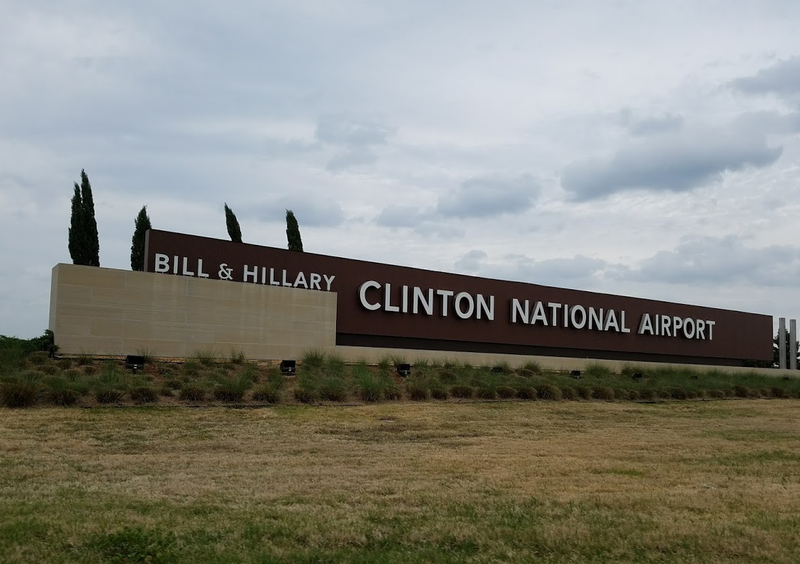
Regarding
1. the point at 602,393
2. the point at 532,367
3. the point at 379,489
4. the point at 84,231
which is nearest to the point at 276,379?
the point at 602,393

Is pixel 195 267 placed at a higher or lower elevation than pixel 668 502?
higher

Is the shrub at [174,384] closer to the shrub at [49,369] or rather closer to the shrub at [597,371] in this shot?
the shrub at [49,369]

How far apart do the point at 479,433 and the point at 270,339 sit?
11420 millimetres

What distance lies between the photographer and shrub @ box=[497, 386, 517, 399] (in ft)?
73.8

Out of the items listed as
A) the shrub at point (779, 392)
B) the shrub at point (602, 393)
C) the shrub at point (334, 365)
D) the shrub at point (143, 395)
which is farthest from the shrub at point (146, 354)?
the shrub at point (779, 392)

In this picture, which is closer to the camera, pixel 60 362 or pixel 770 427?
pixel 770 427

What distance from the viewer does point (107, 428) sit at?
14.1 metres

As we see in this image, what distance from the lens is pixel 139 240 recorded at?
38531 millimetres

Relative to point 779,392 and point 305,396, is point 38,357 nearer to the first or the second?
point 305,396

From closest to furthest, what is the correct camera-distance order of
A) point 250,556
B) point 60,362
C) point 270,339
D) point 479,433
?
point 250,556 < point 479,433 < point 60,362 < point 270,339

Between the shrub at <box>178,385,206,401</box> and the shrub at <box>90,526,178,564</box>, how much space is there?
1157cm

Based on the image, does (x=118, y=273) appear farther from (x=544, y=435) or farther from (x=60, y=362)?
(x=544, y=435)

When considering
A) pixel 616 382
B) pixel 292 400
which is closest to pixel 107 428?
pixel 292 400

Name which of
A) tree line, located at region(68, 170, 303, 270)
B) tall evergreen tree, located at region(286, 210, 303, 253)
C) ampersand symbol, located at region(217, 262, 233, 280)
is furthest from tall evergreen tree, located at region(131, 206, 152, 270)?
ampersand symbol, located at region(217, 262, 233, 280)
